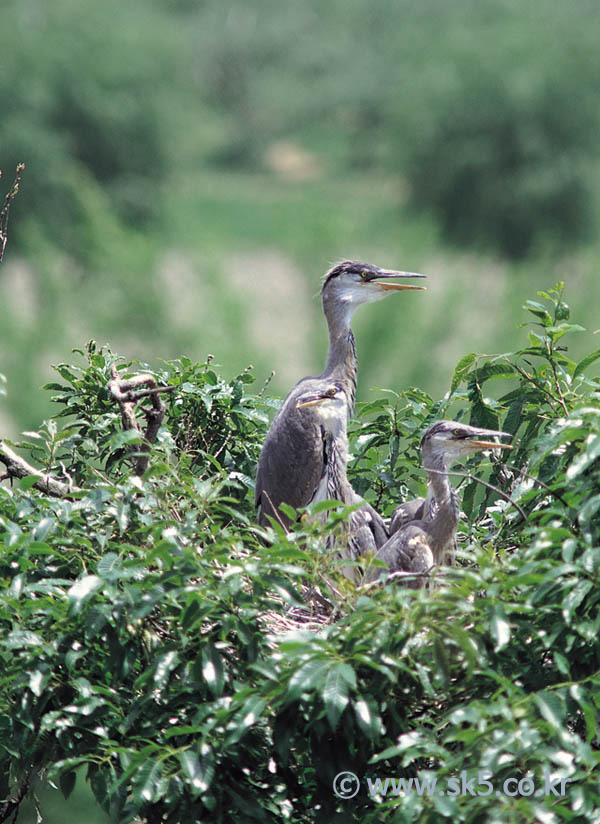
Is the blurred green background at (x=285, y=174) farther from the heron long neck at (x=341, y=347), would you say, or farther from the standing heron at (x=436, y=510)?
the standing heron at (x=436, y=510)

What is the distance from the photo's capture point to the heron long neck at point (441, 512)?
3.56 meters

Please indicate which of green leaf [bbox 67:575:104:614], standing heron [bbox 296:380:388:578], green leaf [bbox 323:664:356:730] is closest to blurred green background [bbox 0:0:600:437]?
standing heron [bbox 296:380:388:578]

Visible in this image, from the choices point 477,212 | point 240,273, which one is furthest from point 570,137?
point 240,273

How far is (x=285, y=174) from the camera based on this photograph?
4597cm

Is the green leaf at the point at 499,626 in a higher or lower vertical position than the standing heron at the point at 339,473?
lower

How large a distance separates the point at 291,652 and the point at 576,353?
19292mm

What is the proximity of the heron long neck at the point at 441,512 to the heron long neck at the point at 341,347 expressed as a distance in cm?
104

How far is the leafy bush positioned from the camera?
2100mm

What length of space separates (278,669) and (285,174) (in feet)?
147

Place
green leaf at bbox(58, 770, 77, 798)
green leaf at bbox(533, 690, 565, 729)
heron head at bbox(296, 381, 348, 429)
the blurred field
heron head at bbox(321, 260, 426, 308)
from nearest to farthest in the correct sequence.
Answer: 1. green leaf at bbox(533, 690, 565, 729)
2. green leaf at bbox(58, 770, 77, 798)
3. heron head at bbox(296, 381, 348, 429)
4. heron head at bbox(321, 260, 426, 308)
5. the blurred field

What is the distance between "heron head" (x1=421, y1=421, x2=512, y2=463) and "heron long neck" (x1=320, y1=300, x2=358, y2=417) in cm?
101

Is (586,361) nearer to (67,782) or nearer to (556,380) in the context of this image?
(556,380)

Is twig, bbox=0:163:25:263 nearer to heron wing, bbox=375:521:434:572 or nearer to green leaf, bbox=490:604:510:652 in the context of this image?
heron wing, bbox=375:521:434:572

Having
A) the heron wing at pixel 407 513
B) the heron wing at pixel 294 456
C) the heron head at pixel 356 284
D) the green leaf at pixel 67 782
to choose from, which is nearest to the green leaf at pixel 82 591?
the green leaf at pixel 67 782
